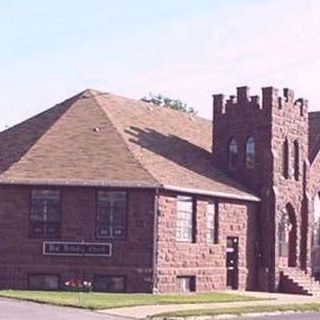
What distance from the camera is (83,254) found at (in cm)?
3609

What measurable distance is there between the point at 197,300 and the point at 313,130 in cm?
2125

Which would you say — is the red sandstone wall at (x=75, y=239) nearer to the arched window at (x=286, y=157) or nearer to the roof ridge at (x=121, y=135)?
the roof ridge at (x=121, y=135)

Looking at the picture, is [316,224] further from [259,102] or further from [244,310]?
[244,310]

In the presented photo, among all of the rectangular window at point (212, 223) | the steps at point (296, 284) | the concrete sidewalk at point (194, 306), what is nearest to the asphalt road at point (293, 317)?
the concrete sidewalk at point (194, 306)

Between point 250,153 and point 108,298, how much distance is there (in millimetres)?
14468

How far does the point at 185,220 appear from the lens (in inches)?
1503

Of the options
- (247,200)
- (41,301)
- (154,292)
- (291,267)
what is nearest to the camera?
(41,301)

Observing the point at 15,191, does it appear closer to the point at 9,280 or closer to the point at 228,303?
the point at 9,280

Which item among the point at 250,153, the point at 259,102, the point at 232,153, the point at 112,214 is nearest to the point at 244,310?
the point at 112,214

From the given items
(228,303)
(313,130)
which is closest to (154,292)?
(228,303)

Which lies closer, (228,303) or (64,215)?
(228,303)

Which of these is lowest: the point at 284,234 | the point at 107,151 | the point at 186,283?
the point at 186,283

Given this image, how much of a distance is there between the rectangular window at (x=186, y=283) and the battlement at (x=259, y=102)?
375 inches

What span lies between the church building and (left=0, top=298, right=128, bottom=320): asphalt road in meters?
8.03
